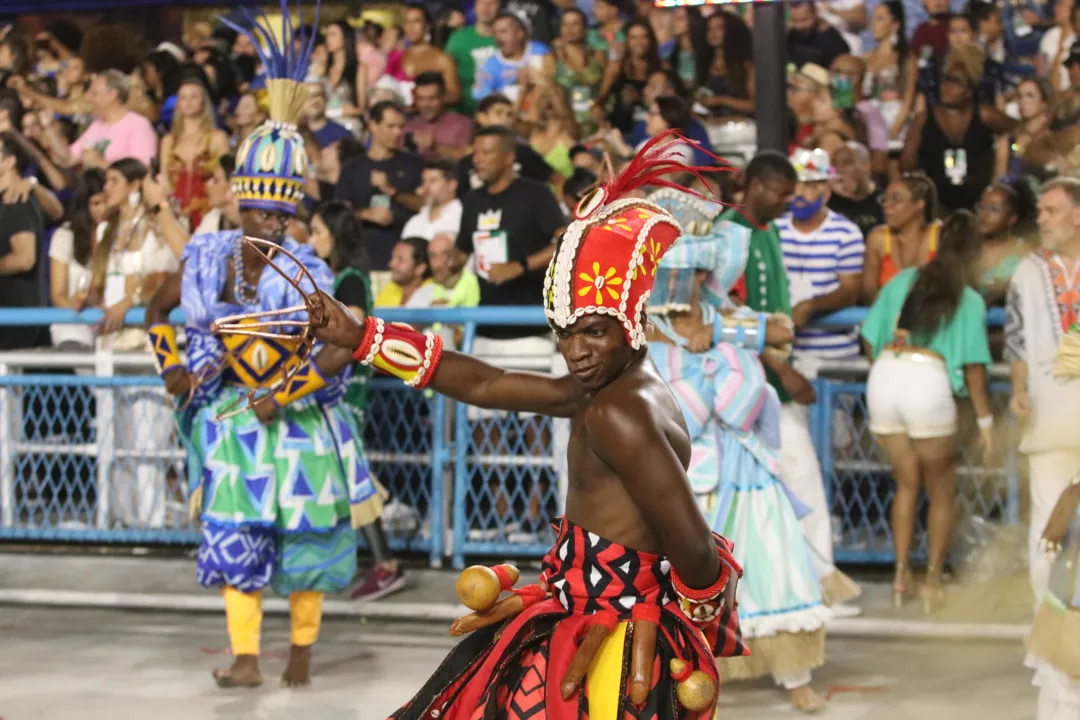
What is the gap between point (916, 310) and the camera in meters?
6.72

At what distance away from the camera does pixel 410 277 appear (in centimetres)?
797

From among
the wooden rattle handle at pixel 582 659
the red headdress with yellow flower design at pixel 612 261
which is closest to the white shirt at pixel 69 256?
the red headdress with yellow flower design at pixel 612 261

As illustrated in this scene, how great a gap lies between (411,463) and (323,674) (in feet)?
5.01

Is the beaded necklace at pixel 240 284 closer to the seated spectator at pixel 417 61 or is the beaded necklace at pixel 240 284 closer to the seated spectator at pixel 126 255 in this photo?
the seated spectator at pixel 126 255

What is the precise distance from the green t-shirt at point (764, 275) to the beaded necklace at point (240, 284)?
194cm

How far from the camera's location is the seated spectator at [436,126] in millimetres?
9391

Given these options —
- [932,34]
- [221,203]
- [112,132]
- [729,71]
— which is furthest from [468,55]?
[932,34]

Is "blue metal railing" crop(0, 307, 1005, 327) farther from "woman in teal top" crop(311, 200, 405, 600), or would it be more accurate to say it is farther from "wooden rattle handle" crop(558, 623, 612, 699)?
"wooden rattle handle" crop(558, 623, 612, 699)

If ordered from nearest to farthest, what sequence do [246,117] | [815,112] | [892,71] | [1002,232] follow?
[1002,232] < [815,112] < [892,71] < [246,117]

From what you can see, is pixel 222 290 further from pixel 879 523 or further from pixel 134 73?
pixel 134 73

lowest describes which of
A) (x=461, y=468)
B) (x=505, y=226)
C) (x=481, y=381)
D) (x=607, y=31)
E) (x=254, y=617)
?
(x=254, y=617)

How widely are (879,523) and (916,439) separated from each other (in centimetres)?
57

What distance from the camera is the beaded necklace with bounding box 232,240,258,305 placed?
5691 millimetres

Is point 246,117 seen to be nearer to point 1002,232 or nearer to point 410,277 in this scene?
point 410,277
